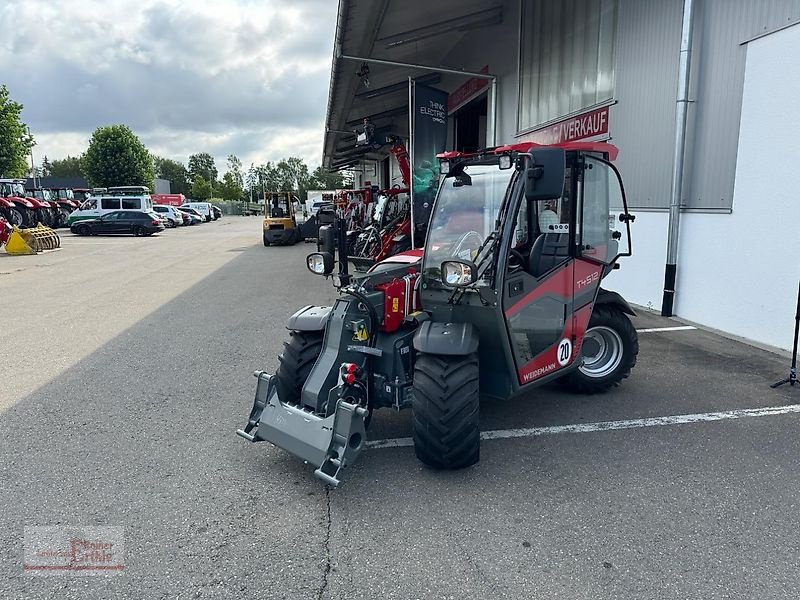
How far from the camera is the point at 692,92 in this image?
24.9 ft

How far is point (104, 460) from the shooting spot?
3.95m

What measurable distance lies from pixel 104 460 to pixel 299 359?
1.54 metres

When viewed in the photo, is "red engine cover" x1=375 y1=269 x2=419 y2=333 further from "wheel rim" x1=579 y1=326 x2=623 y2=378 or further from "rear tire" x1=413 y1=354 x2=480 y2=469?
"wheel rim" x1=579 y1=326 x2=623 y2=378

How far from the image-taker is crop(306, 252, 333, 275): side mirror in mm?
4340

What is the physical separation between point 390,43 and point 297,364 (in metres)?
10.4

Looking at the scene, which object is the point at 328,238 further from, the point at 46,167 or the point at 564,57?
the point at 46,167

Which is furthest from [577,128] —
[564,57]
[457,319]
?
[457,319]

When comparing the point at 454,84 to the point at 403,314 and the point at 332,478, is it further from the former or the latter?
the point at 332,478

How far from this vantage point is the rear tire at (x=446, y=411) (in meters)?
3.49

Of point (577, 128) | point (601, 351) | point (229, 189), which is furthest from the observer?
point (229, 189)

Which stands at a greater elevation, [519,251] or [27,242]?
[519,251]

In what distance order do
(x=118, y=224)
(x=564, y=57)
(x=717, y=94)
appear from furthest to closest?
(x=118, y=224), (x=564, y=57), (x=717, y=94)

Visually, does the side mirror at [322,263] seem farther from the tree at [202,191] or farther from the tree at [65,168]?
the tree at [65,168]

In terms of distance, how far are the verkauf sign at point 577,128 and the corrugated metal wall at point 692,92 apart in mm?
349
